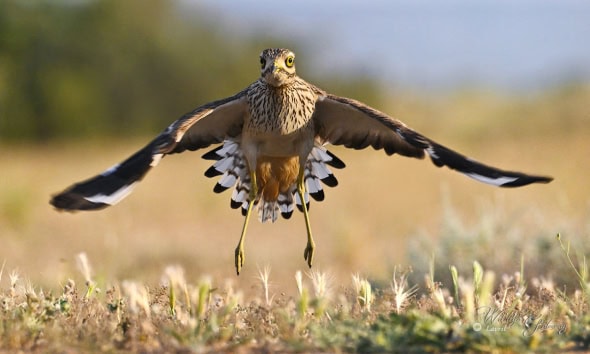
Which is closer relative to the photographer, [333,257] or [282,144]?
[282,144]

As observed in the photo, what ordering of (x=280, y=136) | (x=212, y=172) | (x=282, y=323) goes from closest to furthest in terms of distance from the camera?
(x=282, y=323), (x=280, y=136), (x=212, y=172)

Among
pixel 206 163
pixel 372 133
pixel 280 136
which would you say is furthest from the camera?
pixel 206 163

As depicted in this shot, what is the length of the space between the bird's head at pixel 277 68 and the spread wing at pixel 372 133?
0.31m

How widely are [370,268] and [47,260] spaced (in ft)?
10.6

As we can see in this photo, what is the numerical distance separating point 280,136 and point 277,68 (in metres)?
0.45

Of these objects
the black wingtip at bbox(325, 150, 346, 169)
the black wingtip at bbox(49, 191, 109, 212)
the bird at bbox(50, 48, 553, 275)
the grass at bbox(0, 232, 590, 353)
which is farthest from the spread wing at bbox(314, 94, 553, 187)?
the black wingtip at bbox(49, 191, 109, 212)

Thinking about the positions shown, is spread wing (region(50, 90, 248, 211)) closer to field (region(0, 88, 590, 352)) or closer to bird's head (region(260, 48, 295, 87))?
bird's head (region(260, 48, 295, 87))

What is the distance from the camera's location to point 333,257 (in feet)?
36.3

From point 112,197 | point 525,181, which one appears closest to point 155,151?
point 112,197

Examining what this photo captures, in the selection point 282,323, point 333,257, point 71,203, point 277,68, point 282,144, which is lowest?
Answer: point 282,323

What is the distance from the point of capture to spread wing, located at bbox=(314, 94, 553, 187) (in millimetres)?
5727

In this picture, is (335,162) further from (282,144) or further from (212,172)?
(212,172)

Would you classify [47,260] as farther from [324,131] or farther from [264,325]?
[264,325]

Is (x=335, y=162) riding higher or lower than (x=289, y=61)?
lower
